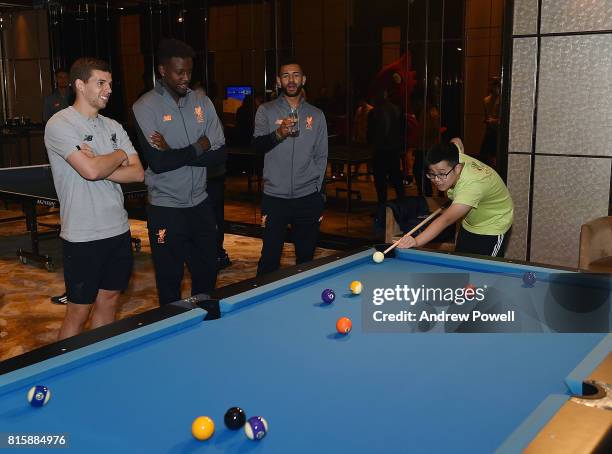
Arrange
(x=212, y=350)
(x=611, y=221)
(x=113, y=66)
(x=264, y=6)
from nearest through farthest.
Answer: (x=212, y=350) < (x=611, y=221) < (x=264, y=6) < (x=113, y=66)

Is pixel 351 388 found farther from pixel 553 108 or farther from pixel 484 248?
pixel 553 108

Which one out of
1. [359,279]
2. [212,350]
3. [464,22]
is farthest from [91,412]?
[464,22]

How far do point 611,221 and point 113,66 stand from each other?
20.5 feet

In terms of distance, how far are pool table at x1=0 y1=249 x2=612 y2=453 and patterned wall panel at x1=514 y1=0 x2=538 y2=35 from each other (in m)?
3.14

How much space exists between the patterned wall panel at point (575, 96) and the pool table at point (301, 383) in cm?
283

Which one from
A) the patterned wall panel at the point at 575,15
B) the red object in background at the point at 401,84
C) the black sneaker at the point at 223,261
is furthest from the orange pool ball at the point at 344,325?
the red object in background at the point at 401,84

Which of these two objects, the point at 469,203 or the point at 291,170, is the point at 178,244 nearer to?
the point at 291,170

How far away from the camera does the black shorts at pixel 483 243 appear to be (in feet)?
12.3

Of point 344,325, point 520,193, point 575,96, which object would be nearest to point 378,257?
point 344,325

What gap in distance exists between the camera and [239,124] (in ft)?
24.1

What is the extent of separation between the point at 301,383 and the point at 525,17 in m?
3.79

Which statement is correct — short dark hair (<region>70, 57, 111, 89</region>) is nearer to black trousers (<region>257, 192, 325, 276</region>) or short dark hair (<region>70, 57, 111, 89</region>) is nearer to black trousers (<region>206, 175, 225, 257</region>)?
black trousers (<region>257, 192, 325, 276</region>)

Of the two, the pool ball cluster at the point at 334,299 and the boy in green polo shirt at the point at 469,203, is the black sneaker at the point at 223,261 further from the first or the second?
the pool ball cluster at the point at 334,299

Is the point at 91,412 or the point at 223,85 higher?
the point at 223,85
